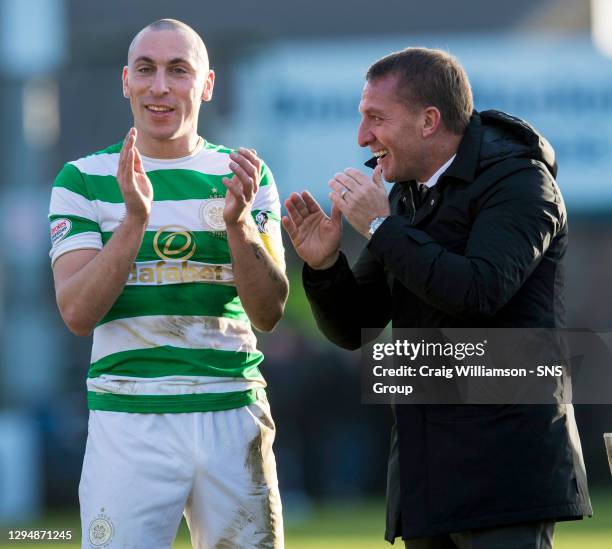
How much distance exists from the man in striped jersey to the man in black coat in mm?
299

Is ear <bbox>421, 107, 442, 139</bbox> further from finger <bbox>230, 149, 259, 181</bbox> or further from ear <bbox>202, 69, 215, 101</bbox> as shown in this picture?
ear <bbox>202, 69, 215, 101</bbox>

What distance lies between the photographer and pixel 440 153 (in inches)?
175

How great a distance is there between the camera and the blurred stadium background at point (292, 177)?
47.0ft

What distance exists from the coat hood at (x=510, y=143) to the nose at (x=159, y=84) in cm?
105

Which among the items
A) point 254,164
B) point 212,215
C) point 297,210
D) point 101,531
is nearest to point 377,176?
point 297,210

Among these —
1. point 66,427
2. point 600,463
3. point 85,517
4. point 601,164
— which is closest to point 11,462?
point 66,427

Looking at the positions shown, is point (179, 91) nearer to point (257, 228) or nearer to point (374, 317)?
point (257, 228)

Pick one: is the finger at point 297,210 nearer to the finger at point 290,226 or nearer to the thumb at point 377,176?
the finger at point 290,226

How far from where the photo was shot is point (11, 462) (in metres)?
14.4

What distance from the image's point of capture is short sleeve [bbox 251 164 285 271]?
4652mm

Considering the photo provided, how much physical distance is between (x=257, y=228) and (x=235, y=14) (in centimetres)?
1984

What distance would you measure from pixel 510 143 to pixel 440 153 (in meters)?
0.23

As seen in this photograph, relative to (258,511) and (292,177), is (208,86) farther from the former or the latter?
(292,177)

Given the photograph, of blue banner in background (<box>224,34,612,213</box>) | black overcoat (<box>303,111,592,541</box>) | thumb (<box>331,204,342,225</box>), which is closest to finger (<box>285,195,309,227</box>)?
thumb (<box>331,204,342,225</box>)
